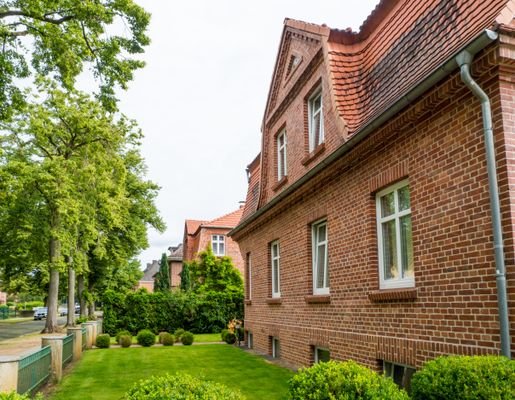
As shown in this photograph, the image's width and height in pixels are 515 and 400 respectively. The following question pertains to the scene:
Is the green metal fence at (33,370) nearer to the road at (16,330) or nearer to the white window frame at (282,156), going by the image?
the white window frame at (282,156)

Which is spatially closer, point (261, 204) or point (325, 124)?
point (325, 124)

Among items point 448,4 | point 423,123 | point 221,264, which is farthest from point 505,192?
point 221,264

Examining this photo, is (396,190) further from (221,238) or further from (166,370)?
(221,238)

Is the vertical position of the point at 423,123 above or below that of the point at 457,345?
above

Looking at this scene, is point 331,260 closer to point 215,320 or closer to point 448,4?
point 448,4

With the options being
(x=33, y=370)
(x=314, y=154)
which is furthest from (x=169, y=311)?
(x=314, y=154)

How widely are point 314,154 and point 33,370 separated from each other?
6945 mm

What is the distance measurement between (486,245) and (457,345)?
129cm

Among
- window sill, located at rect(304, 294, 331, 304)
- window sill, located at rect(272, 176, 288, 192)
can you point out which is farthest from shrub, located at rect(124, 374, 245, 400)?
window sill, located at rect(272, 176, 288, 192)

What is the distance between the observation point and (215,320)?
84.2 feet

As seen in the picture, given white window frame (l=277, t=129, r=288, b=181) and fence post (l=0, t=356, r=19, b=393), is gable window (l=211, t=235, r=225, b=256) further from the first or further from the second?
fence post (l=0, t=356, r=19, b=393)

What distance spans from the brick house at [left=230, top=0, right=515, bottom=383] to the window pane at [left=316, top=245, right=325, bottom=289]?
2 centimetres

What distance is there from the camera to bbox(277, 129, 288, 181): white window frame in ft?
44.2

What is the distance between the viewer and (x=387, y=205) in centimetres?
796
